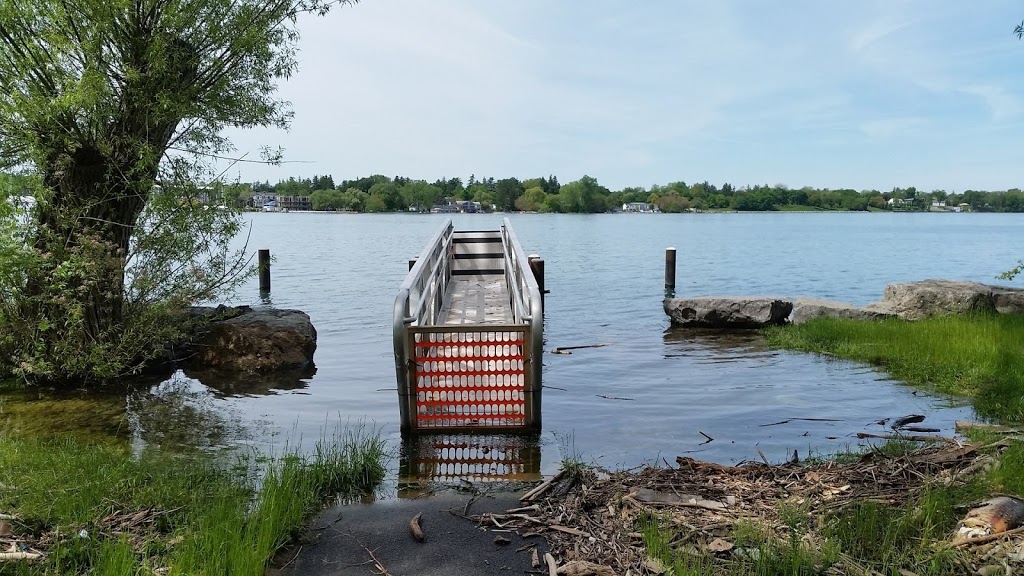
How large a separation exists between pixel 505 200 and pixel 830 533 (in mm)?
159166

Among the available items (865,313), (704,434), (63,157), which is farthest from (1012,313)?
(63,157)

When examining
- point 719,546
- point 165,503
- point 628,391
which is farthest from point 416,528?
point 628,391

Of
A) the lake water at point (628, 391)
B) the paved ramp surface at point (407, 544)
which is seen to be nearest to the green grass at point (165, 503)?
A: the paved ramp surface at point (407, 544)

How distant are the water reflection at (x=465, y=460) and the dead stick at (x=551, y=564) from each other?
1745 millimetres

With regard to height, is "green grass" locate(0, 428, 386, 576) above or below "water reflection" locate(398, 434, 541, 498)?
above

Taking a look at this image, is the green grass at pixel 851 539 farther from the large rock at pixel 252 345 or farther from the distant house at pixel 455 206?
the distant house at pixel 455 206

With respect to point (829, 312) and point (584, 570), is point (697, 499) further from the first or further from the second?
point (829, 312)

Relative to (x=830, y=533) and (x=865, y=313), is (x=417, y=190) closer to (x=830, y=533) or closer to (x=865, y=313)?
(x=865, y=313)

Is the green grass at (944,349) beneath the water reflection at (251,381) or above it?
above

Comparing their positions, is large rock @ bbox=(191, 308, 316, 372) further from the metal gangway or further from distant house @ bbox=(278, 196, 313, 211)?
distant house @ bbox=(278, 196, 313, 211)

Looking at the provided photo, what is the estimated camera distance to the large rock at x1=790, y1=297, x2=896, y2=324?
15.0 m

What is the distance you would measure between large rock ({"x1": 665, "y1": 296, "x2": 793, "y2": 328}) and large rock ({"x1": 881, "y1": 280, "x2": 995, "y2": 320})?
217 cm

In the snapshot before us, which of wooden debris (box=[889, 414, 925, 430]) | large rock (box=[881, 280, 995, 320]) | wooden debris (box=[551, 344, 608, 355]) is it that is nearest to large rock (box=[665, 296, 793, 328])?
large rock (box=[881, 280, 995, 320])

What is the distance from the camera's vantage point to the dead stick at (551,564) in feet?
13.7
